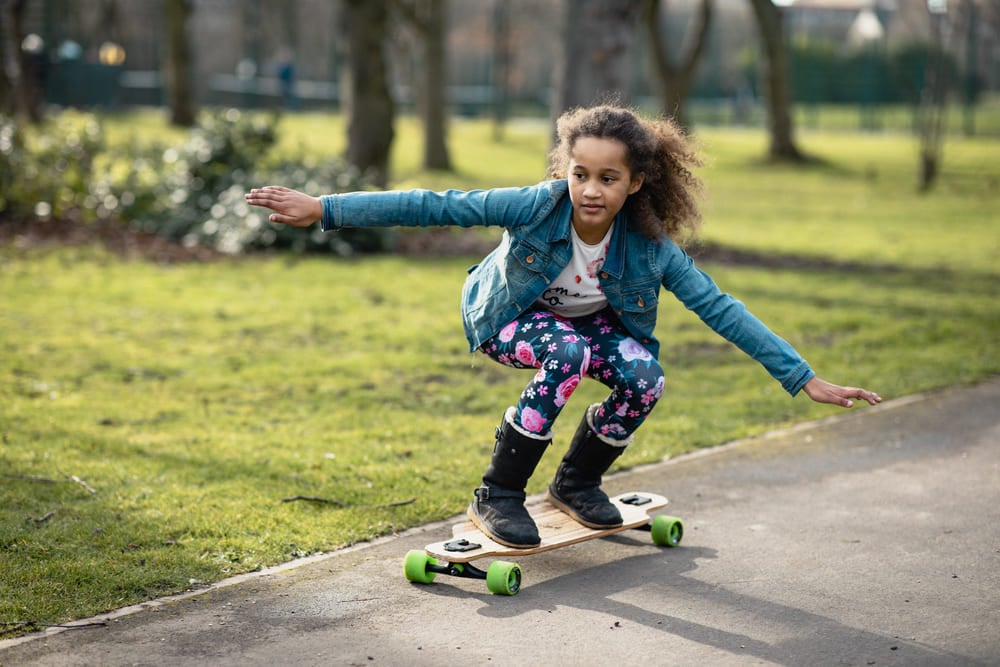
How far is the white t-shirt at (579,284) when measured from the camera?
439 cm

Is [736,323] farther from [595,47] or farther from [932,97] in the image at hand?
[932,97]

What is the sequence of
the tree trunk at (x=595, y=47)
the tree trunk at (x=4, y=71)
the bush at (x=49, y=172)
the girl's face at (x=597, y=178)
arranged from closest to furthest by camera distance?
the girl's face at (x=597, y=178), the tree trunk at (x=595, y=47), the bush at (x=49, y=172), the tree trunk at (x=4, y=71)

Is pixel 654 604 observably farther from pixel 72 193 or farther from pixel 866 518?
pixel 72 193

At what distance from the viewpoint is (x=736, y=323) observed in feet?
13.9

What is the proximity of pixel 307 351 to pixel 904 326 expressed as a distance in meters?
4.49

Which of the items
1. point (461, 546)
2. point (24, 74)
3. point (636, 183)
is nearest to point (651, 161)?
point (636, 183)

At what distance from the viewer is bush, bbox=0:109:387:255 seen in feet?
39.4

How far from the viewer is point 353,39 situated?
1423cm

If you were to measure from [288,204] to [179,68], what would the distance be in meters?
24.5

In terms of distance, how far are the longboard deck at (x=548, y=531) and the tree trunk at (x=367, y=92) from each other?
9.65 meters

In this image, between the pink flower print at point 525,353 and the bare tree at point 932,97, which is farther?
the bare tree at point 932,97

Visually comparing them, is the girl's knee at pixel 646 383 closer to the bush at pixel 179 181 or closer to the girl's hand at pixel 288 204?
the girl's hand at pixel 288 204

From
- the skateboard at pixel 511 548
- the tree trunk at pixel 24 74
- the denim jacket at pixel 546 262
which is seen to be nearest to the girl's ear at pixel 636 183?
the denim jacket at pixel 546 262

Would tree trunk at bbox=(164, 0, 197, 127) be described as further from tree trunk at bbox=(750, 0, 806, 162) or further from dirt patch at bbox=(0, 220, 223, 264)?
dirt patch at bbox=(0, 220, 223, 264)
